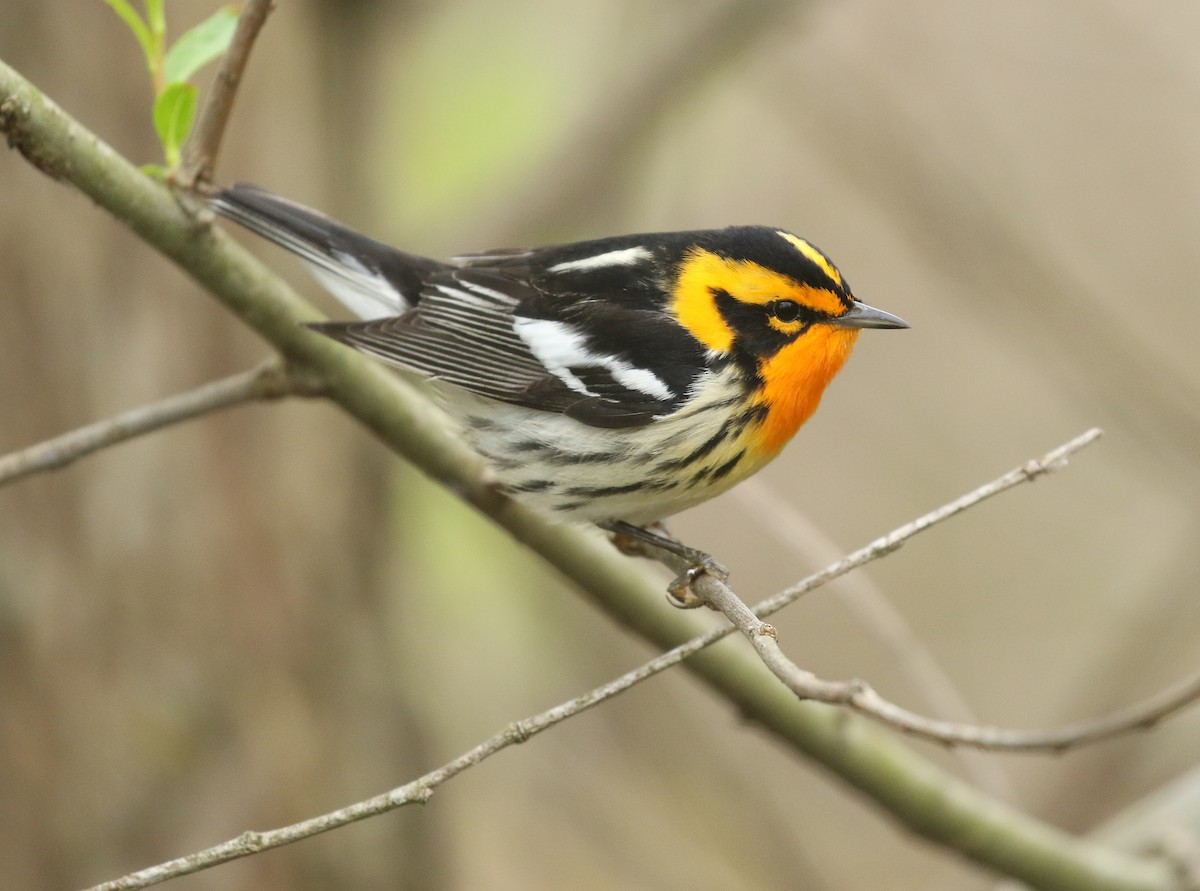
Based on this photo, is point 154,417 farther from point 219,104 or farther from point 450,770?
point 450,770

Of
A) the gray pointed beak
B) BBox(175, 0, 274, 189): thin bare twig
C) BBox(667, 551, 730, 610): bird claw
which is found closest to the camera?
BBox(175, 0, 274, 189): thin bare twig

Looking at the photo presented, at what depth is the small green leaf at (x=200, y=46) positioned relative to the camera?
2770 mm

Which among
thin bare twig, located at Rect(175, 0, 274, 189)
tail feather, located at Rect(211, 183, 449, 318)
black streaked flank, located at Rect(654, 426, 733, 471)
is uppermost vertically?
tail feather, located at Rect(211, 183, 449, 318)

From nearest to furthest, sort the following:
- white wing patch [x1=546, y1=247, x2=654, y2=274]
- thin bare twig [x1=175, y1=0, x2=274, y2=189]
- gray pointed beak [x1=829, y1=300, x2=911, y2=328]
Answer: thin bare twig [x1=175, y1=0, x2=274, y2=189], gray pointed beak [x1=829, y1=300, x2=911, y2=328], white wing patch [x1=546, y1=247, x2=654, y2=274]

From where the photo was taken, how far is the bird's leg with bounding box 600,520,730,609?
109 inches

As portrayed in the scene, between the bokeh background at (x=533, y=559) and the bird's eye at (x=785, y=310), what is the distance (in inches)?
24.6

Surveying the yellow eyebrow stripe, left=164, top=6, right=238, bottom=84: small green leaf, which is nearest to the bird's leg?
the yellow eyebrow stripe

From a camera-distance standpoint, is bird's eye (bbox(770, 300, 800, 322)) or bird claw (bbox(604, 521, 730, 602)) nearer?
bird claw (bbox(604, 521, 730, 602))

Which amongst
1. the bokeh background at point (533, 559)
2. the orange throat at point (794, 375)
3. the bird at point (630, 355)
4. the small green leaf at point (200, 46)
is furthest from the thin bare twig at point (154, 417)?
the bokeh background at point (533, 559)

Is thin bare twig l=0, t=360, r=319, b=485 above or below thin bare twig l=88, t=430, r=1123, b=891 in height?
above

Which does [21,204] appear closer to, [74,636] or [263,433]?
[263,433]

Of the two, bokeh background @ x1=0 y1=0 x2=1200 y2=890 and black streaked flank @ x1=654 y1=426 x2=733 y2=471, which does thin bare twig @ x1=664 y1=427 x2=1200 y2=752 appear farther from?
bokeh background @ x1=0 y1=0 x2=1200 y2=890

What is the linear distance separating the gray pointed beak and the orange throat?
52 millimetres

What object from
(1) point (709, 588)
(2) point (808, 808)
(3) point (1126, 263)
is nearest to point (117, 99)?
(1) point (709, 588)
